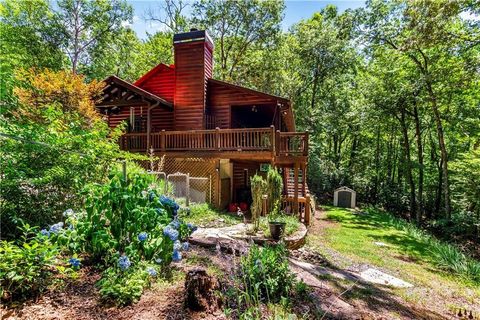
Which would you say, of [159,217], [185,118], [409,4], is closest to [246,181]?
[185,118]

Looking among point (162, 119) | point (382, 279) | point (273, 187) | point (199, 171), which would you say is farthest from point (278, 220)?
point (162, 119)

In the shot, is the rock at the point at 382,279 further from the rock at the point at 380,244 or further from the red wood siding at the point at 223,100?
the red wood siding at the point at 223,100

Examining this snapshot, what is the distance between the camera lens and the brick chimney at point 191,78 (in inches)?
485

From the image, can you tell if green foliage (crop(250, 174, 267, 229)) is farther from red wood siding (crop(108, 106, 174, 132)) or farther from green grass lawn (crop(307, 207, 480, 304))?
red wood siding (crop(108, 106, 174, 132))

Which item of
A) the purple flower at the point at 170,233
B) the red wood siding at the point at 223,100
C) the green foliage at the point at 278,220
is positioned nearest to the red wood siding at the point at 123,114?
the red wood siding at the point at 223,100

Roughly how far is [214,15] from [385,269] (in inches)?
742

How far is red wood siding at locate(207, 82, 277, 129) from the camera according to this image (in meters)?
12.4

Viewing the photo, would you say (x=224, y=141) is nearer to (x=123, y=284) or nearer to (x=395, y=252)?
(x=395, y=252)

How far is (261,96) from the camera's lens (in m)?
11.7

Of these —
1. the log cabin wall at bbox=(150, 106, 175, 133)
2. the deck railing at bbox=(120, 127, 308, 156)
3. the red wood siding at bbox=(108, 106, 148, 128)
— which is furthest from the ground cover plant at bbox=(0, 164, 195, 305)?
the red wood siding at bbox=(108, 106, 148, 128)

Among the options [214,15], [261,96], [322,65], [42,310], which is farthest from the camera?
[322,65]

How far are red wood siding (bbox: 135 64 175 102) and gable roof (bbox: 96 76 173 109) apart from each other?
5.10 ft

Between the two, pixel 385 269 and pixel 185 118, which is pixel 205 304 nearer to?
pixel 385 269

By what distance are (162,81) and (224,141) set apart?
5908mm
